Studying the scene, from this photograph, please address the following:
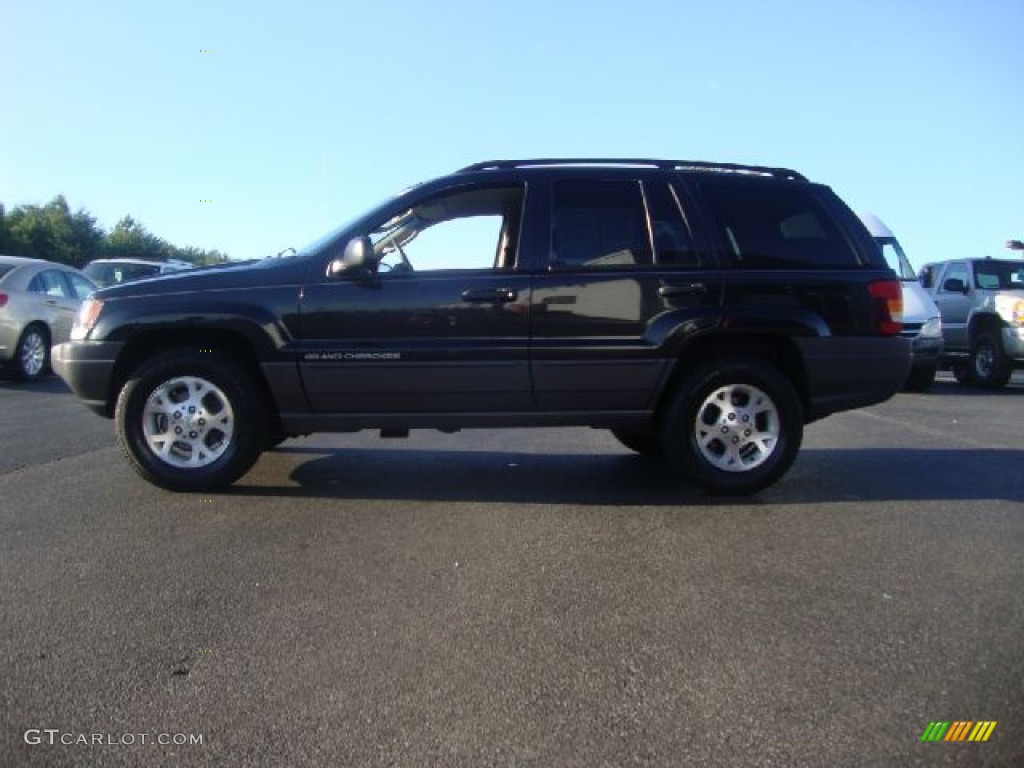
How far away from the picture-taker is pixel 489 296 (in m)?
5.01

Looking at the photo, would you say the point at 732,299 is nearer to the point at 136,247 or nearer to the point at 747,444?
the point at 747,444

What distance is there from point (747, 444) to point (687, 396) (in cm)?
49

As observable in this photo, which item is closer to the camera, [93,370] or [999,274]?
[93,370]

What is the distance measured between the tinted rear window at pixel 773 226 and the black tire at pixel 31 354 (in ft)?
30.6

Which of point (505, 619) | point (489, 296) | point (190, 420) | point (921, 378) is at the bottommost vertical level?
point (505, 619)

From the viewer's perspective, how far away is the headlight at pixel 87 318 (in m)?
5.12

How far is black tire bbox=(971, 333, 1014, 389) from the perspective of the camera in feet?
41.5

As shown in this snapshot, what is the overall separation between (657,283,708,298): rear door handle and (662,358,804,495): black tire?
461 mm

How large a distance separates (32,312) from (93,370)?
6.96 m

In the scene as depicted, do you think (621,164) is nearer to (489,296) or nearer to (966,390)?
(489,296)

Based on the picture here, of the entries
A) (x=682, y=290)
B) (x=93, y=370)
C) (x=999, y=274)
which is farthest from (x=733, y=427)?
(x=999, y=274)

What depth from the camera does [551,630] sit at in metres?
3.16

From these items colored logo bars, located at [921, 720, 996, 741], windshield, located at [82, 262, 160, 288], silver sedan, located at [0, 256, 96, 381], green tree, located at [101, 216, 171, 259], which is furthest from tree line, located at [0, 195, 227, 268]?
colored logo bars, located at [921, 720, 996, 741]

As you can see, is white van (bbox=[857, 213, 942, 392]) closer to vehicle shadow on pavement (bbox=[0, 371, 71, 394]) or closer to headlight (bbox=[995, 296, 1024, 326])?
headlight (bbox=[995, 296, 1024, 326])
